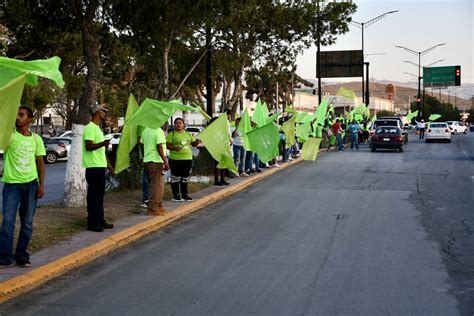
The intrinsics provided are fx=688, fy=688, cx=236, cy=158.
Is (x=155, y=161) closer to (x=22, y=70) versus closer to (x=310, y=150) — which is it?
(x=22, y=70)

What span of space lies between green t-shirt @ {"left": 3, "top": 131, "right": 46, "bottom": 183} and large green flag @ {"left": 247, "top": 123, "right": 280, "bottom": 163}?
1036cm

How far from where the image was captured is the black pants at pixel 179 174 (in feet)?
44.8

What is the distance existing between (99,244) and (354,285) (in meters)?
3.58

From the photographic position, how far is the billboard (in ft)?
154

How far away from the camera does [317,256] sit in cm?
862

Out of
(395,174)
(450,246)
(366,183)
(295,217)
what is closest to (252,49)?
(395,174)

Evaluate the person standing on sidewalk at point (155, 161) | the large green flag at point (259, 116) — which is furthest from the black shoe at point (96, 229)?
the large green flag at point (259, 116)

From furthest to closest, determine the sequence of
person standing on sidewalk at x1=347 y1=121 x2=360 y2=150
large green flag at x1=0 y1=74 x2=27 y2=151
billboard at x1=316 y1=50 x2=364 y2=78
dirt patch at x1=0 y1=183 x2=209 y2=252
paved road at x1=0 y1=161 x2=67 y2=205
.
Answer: billboard at x1=316 y1=50 x2=364 y2=78
person standing on sidewalk at x1=347 y1=121 x2=360 y2=150
paved road at x1=0 y1=161 x2=67 y2=205
dirt patch at x1=0 y1=183 x2=209 y2=252
large green flag at x1=0 y1=74 x2=27 y2=151

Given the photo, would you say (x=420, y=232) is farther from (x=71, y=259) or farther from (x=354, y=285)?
(x=71, y=259)

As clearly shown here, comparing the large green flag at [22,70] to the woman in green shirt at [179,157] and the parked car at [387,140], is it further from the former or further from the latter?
the parked car at [387,140]

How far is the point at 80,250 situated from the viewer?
28.0 feet

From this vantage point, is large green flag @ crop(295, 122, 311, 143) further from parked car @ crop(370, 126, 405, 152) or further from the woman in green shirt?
parked car @ crop(370, 126, 405, 152)

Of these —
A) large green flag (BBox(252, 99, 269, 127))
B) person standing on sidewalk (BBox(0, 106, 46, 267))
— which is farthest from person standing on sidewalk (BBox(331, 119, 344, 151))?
person standing on sidewalk (BBox(0, 106, 46, 267))

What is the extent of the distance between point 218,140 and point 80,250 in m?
6.45
